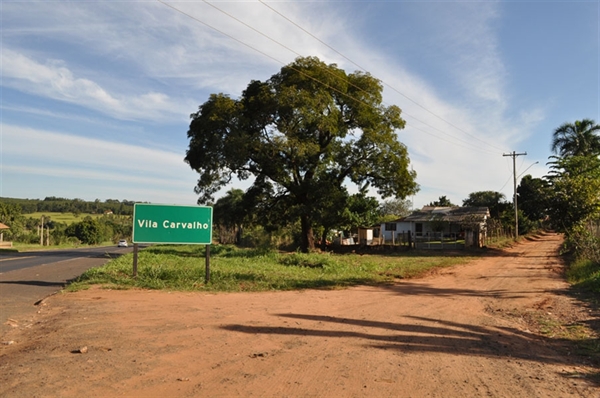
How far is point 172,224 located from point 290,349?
352 inches

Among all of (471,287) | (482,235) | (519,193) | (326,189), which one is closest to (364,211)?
(482,235)

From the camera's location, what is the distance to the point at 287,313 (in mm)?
9188

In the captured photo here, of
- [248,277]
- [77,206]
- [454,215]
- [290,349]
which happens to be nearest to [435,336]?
A: [290,349]

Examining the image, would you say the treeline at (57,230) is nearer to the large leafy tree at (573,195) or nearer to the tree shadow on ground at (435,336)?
the large leafy tree at (573,195)

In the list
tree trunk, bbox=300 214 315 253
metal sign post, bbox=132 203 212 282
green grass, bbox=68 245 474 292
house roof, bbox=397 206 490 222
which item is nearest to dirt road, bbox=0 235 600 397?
green grass, bbox=68 245 474 292

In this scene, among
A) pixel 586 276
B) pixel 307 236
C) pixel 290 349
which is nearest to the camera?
pixel 290 349

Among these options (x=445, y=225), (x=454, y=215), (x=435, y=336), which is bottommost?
(x=435, y=336)

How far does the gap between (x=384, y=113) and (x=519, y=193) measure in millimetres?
46841

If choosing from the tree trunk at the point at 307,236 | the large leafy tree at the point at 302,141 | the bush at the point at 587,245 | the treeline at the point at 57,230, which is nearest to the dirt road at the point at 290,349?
the bush at the point at 587,245

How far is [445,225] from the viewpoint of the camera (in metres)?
44.8

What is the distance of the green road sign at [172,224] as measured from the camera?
14297 mm

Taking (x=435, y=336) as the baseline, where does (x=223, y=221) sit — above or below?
above

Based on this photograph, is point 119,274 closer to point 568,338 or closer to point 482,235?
point 568,338

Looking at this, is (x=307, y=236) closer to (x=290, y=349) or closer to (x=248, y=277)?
(x=248, y=277)
